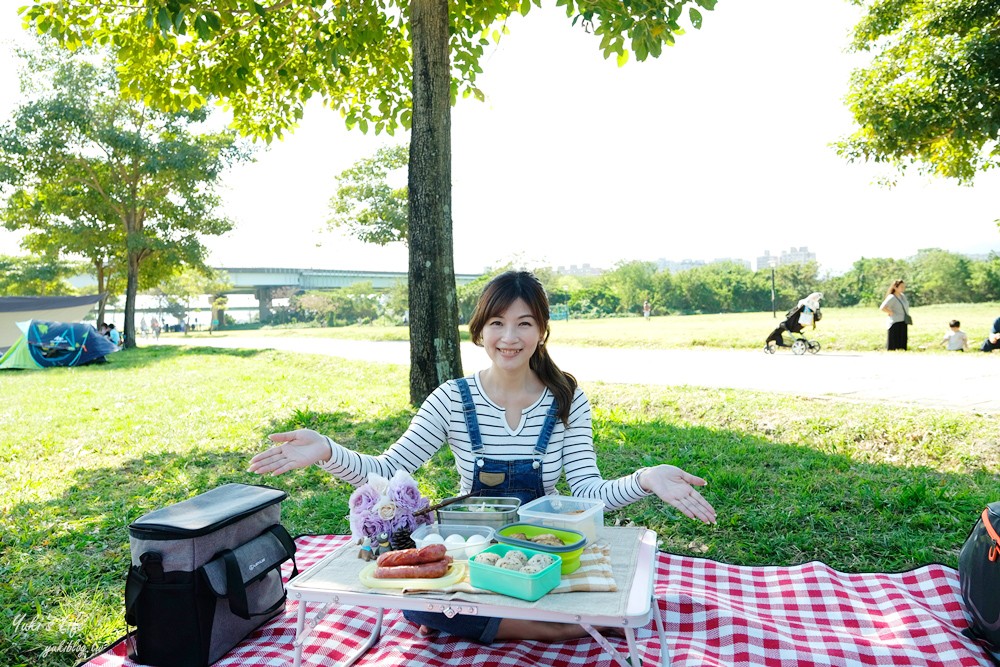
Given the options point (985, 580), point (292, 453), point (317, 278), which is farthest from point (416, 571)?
point (317, 278)

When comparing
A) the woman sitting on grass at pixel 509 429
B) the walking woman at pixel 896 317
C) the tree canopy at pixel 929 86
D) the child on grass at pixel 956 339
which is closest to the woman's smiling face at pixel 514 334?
the woman sitting on grass at pixel 509 429

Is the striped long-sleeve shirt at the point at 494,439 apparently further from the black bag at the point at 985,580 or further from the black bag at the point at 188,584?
the black bag at the point at 985,580

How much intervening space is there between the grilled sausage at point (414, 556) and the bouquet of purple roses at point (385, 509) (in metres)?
0.15

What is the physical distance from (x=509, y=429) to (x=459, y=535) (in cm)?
67

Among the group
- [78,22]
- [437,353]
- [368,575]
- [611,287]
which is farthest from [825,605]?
[611,287]

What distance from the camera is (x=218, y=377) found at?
1202cm

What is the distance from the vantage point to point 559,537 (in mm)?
1961

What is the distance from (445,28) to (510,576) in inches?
216

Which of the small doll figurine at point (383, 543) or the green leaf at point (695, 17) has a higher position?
the green leaf at point (695, 17)

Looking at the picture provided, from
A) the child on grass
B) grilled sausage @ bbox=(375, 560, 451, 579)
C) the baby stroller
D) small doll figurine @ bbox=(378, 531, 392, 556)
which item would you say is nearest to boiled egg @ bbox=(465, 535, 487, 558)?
grilled sausage @ bbox=(375, 560, 451, 579)

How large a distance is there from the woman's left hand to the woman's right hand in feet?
3.48

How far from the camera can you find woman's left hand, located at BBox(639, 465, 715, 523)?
2051 mm

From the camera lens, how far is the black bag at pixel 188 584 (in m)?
2.45

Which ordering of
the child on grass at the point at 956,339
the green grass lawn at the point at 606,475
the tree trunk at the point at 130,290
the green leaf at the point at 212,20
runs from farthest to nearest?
the tree trunk at the point at 130,290 < the child on grass at the point at 956,339 < the green leaf at the point at 212,20 < the green grass lawn at the point at 606,475
